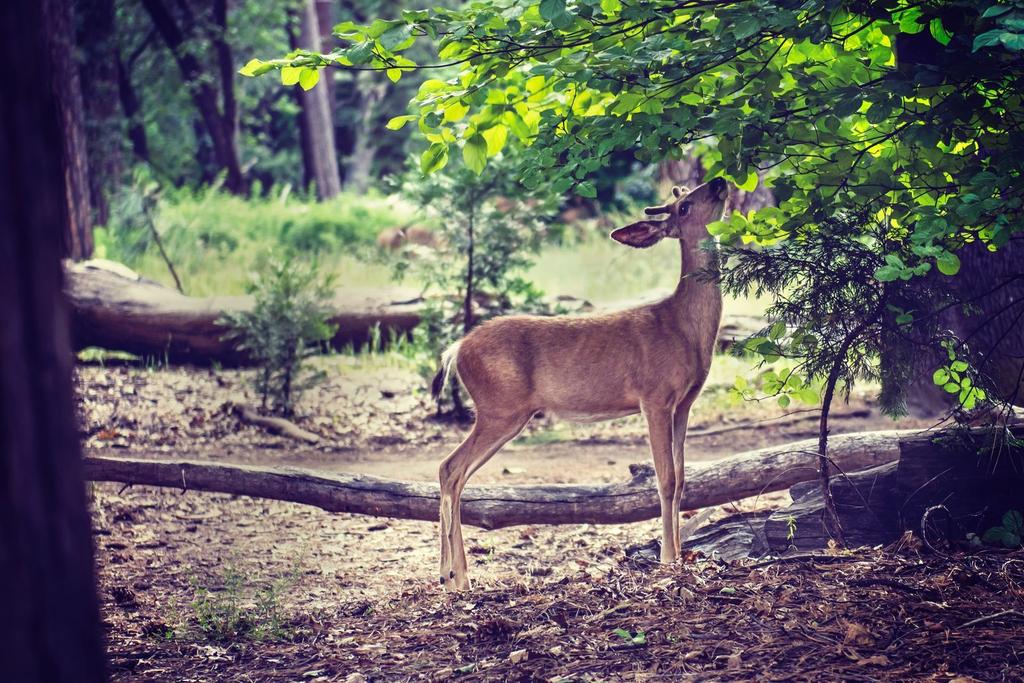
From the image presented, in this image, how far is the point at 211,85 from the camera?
842 inches

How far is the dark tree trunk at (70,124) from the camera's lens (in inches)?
503

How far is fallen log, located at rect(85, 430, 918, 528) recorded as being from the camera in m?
5.82

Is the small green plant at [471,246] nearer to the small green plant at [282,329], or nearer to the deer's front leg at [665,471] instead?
the small green plant at [282,329]

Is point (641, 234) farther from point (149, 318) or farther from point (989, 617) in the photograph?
point (149, 318)

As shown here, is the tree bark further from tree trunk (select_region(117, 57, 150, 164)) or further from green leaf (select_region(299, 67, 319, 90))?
green leaf (select_region(299, 67, 319, 90))

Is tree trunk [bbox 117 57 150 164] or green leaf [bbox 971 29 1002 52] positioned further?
tree trunk [bbox 117 57 150 164]

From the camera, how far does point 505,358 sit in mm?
5805

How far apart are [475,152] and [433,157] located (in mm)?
218

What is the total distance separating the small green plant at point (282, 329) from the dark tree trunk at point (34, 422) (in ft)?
25.6

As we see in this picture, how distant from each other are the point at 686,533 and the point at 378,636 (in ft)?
6.63

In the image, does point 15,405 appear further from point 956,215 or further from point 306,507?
point 306,507

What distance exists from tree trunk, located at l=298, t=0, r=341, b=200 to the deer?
67.3 feet

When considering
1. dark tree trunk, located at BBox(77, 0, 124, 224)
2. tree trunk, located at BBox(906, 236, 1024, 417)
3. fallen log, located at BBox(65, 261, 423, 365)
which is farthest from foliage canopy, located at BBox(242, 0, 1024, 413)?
dark tree trunk, located at BBox(77, 0, 124, 224)

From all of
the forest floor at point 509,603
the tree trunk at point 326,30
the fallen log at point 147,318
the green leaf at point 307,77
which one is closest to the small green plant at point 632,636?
the forest floor at point 509,603
